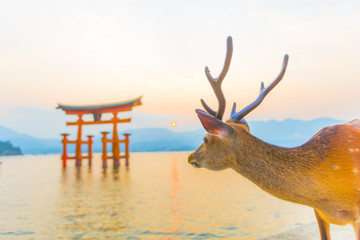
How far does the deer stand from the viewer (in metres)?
1.82

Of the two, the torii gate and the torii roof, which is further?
the torii gate

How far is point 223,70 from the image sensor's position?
1921 mm

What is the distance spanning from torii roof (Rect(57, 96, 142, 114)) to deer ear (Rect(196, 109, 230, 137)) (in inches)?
678

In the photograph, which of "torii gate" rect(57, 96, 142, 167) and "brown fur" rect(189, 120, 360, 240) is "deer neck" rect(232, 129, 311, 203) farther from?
"torii gate" rect(57, 96, 142, 167)

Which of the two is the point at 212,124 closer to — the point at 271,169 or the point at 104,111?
the point at 271,169

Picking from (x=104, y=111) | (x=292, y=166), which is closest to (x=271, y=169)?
(x=292, y=166)

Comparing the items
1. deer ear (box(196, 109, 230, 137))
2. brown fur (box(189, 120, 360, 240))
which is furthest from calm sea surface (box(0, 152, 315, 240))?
deer ear (box(196, 109, 230, 137))

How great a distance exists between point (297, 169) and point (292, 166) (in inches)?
1.2

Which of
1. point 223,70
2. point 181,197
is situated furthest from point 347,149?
point 181,197

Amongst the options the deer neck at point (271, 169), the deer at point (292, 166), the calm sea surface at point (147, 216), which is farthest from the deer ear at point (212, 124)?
the calm sea surface at point (147, 216)

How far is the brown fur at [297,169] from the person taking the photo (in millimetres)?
1824

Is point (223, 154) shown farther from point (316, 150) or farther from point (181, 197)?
point (181, 197)

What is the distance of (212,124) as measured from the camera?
1.78 meters

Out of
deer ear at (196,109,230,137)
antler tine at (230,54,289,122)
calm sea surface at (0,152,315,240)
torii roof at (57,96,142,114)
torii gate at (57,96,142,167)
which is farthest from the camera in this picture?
torii gate at (57,96,142,167)
